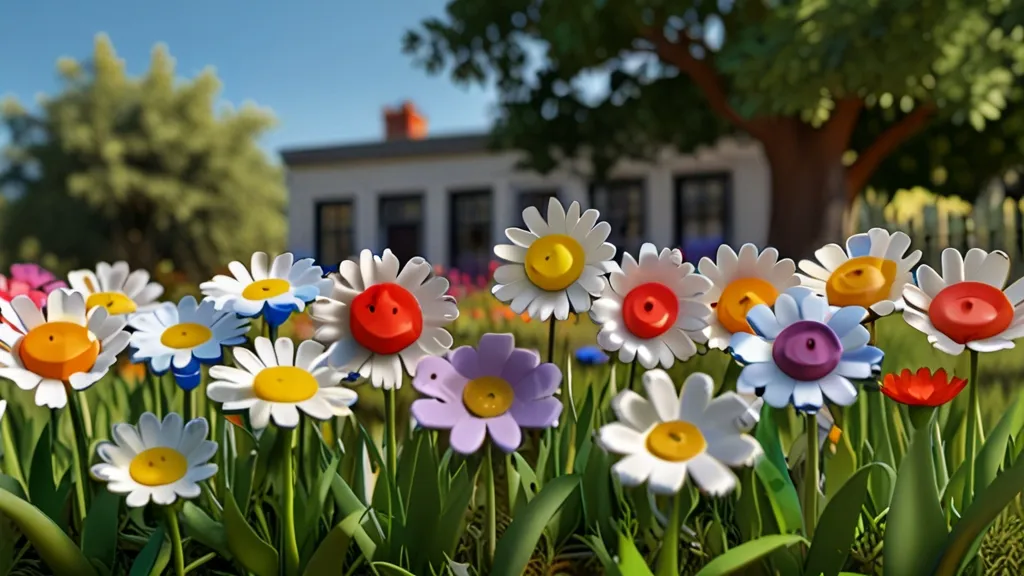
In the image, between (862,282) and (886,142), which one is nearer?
(862,282)

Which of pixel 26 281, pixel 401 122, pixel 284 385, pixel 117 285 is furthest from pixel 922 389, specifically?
pixel 401 122

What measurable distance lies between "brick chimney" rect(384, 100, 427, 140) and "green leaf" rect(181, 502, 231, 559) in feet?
63.2

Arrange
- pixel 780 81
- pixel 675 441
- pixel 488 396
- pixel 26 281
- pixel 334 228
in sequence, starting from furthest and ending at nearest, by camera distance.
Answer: pixel 334 228 < pixel 780 81 < pixel 26 281 < pixel 488 396 < pixel 675 441

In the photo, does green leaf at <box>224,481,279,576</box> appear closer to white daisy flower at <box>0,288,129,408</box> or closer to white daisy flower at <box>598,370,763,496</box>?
white daisy flower at <box>0,288,129,408</box>

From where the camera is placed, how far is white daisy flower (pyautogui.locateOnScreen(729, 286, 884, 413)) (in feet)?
3.14

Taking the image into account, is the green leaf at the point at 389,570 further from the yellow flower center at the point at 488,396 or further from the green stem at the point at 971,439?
the green stem at the point at 971,439

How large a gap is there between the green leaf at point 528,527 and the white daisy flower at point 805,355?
272mm

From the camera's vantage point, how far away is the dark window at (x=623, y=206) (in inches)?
685

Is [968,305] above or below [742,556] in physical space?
above

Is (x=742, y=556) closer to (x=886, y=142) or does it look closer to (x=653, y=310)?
(x=653, y=310)

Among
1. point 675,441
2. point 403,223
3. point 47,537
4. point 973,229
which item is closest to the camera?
point 675,441

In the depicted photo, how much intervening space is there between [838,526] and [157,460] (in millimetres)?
928

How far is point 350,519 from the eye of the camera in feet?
3.35

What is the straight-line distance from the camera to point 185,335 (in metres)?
1.28
